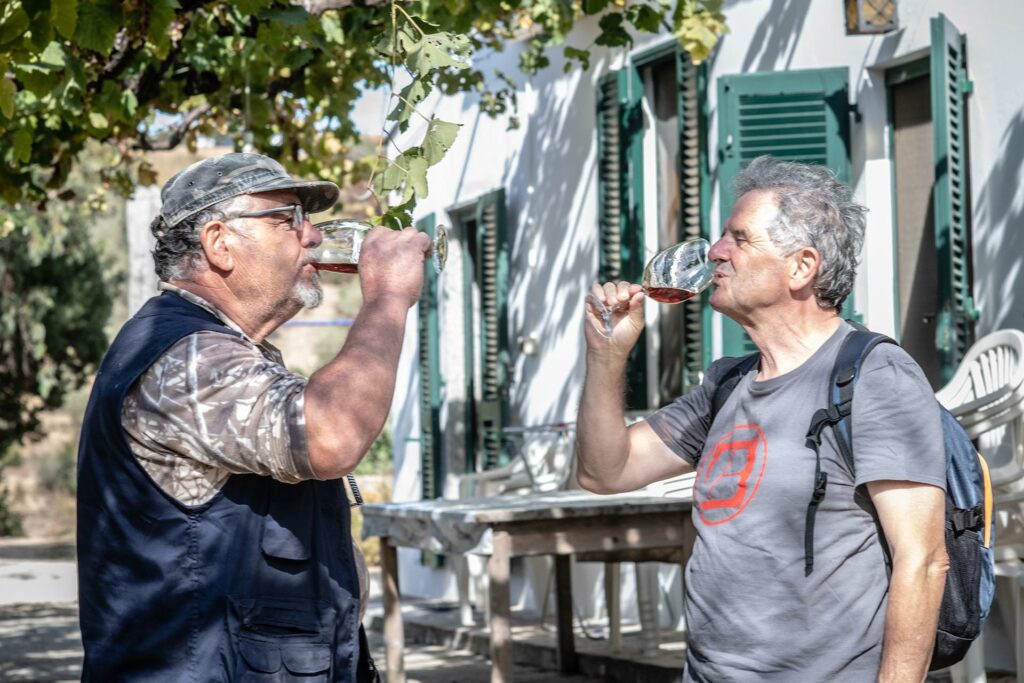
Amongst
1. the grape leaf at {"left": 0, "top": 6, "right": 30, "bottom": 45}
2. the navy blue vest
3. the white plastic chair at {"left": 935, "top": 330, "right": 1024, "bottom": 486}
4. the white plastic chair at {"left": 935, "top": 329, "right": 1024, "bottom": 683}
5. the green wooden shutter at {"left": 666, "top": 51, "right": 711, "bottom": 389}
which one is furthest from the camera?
the green wooden shutter at {"left": 666, "top": 51, "right": 711, "bottom": 389}

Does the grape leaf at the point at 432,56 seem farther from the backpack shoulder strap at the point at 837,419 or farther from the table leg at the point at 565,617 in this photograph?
the table leg at the point at 565,617

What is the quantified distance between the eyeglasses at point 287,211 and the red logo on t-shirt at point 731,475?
3.01ft

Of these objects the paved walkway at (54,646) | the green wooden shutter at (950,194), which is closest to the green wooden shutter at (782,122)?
the green wooden shutter at (950,194)

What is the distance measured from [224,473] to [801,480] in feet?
3.41

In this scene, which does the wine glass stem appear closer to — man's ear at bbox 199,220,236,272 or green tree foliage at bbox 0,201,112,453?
man's ear at bbox 199,220,236,272

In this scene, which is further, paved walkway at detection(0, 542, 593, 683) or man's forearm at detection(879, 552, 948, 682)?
paved walkway at detection(0, 542, 593, 683)

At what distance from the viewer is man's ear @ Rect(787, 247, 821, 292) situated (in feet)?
10.2

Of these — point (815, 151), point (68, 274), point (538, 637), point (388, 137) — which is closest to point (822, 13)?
point (815, 151)

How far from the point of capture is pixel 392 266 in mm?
2650

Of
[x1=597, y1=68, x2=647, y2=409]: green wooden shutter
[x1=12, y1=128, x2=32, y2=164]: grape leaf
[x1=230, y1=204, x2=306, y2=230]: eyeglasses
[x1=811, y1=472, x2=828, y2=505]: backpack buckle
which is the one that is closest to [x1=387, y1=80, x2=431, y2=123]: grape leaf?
[x1=230, y1=204, x2=306, y2=230]: eyeglasses

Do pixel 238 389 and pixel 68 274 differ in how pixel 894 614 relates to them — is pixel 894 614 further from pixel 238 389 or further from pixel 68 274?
pixel 68 274

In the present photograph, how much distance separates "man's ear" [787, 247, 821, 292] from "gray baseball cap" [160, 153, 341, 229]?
36.5 inches

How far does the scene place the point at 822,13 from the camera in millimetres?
7633

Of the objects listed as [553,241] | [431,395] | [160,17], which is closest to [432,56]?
[160,17]
